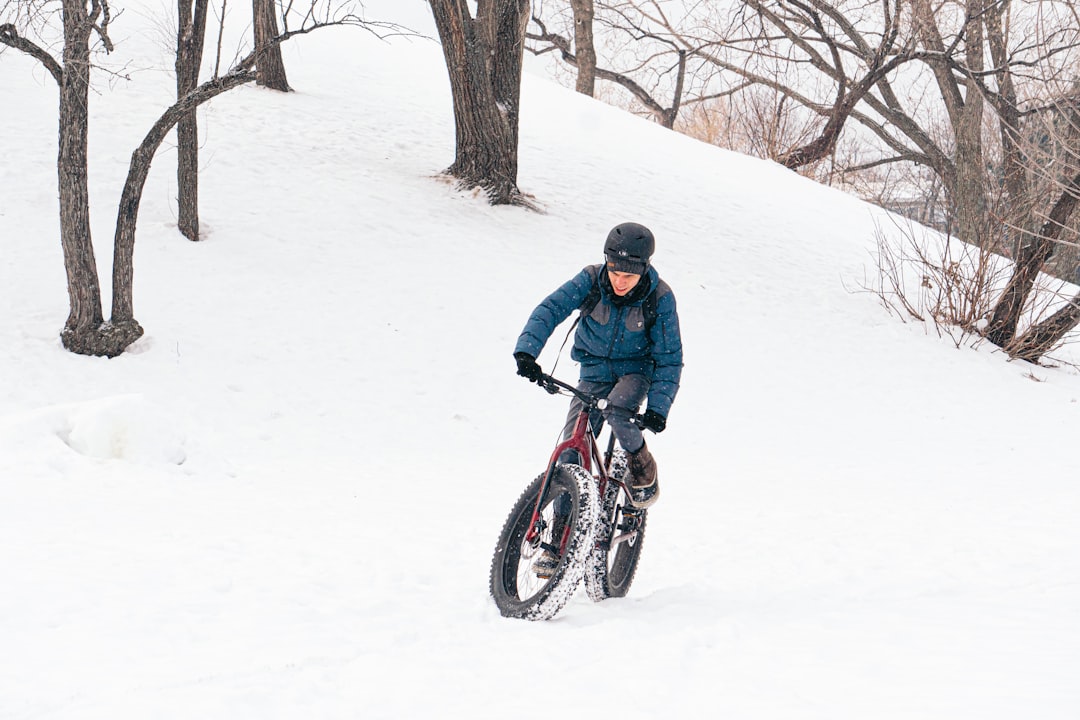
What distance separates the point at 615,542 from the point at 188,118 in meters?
7.28

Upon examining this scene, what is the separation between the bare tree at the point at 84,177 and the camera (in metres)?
7.13

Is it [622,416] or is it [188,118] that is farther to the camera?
[188,118]

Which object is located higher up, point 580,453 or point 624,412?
Result: point 624,412

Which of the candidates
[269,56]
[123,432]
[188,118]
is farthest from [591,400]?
[269,56]

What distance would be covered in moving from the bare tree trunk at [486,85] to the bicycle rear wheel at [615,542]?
8320 mm

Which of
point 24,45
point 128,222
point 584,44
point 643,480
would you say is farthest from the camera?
point 584,44

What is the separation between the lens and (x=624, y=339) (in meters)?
4.20

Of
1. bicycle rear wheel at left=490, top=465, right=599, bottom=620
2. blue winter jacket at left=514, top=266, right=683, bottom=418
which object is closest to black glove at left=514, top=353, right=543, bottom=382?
blue winter jacket at left=514, top=266, right=683, bottom=418

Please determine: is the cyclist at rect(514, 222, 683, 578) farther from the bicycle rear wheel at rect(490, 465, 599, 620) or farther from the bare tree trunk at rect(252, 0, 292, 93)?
the bare tree trunk at rect(252, 0, 292, 93)

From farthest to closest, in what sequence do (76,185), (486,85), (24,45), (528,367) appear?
1. (486,85)
2. (76,185)
3. (24,45)
4. (528,367)

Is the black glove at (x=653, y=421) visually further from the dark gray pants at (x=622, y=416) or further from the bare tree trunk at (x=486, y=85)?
the bare tree trunk at (x=486, y=85)

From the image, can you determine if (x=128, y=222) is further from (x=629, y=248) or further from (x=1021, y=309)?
(x=1021, y=309)

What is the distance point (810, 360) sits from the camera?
1046 cm

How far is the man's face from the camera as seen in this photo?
4.02 m
